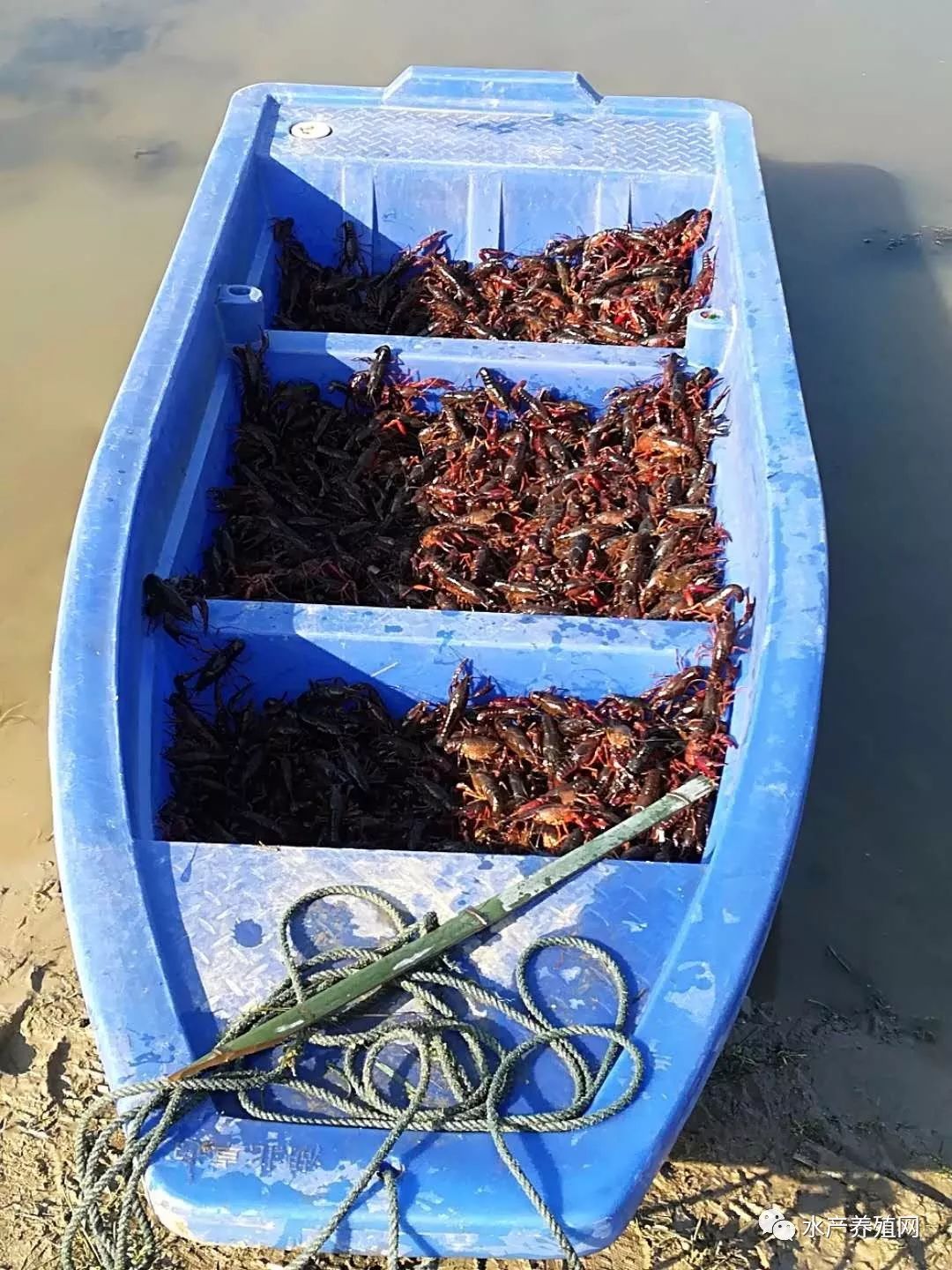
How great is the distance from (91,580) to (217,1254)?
1962mm

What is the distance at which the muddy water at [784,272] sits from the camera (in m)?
4.31

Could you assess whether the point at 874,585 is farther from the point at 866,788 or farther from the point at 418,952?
the point at 418,952

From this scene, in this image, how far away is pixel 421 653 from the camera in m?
3.23

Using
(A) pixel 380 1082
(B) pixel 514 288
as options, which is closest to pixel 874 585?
(B) pixel 514 288

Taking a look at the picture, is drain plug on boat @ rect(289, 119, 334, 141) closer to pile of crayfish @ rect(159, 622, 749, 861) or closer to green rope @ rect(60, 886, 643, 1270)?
pile of crayfish @ rect(159, 622, 749, 861)

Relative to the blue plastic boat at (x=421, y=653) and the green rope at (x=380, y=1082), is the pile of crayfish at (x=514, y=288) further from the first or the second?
the green rope at (x=380, y=1082)

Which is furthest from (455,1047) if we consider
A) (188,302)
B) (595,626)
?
(188,302)

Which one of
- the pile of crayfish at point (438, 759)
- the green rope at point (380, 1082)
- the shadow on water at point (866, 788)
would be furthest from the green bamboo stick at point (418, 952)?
the shadow on water at point (866, 788)

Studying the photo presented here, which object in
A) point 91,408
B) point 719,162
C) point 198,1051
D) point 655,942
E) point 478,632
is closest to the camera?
point 198,1051

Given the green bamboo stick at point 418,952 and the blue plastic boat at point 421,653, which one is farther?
the green bamboo stick at point 418,952

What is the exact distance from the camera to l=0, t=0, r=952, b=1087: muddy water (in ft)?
14.1

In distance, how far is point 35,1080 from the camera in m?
3.37

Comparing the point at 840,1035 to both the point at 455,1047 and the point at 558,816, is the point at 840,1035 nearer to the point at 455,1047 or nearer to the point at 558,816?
the point at 558,816

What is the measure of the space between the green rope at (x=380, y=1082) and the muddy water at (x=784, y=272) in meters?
1.83
